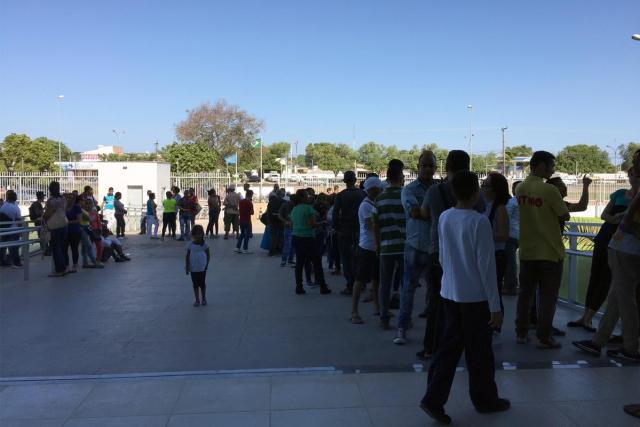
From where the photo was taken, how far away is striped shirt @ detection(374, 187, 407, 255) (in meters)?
6.25

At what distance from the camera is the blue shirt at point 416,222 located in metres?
5.70

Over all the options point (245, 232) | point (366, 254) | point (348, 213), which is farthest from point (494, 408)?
point (245, 232)

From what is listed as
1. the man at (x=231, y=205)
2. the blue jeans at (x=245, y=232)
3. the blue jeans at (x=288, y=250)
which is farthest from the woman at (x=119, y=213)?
the blue jeans at (x=288, y=250)

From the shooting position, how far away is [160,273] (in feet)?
37.1

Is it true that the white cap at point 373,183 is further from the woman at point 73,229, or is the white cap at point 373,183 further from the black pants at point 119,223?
the black pants at point 119,223

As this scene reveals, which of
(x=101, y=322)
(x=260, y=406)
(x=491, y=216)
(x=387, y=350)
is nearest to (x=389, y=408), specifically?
(x=260, y=406)

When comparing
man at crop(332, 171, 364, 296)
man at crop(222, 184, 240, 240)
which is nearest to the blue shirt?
man at crop(332, 171, 364, 296)

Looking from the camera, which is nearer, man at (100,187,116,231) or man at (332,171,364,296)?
man at (332,171,364,296)

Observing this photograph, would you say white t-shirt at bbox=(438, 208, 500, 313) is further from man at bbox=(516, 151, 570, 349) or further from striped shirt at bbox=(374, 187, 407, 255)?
striped shirt at bbox=(374, 187, 407, 255)

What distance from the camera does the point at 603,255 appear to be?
234 inches

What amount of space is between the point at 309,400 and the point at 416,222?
2.22m

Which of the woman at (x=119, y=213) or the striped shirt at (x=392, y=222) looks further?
the woman at (x=119, y=213)

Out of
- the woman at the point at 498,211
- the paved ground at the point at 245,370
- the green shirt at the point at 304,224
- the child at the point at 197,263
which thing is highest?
the woman at the point at 498,211

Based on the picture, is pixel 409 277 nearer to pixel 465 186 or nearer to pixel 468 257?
pixel 468 257
